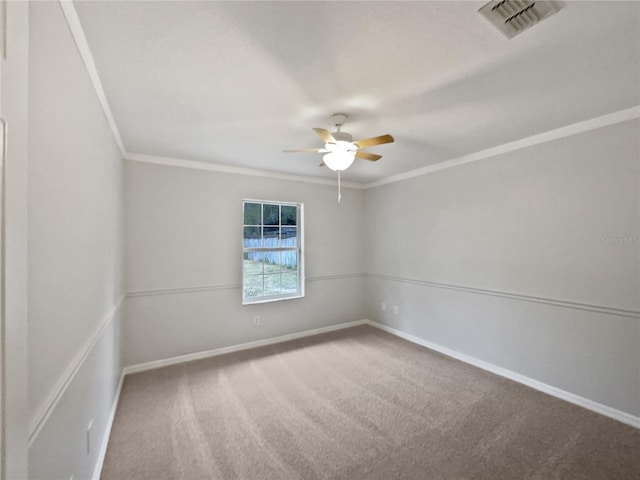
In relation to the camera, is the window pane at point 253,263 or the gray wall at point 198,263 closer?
the gray wall at point 198,263

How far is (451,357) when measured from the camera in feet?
11.4

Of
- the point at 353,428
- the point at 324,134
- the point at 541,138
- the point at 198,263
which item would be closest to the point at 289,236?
the point at 198,263

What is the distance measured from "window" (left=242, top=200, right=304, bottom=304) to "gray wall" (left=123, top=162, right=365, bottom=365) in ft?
0.44

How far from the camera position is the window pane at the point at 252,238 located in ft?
12.9

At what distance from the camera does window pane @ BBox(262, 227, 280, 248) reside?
407 cm

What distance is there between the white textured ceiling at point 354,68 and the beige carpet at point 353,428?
2.50 meters

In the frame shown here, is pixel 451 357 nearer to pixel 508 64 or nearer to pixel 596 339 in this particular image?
pixel 596 339

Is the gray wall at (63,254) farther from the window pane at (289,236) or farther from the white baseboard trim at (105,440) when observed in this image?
the window pane at (289,236)

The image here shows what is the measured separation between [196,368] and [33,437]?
252 cm

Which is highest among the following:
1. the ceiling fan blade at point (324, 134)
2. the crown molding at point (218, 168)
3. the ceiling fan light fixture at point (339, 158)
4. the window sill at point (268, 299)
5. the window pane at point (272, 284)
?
the crown molding at point (218, 168)

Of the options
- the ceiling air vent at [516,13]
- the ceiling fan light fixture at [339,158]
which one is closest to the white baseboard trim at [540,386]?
the ceiling fan light fixture at [339,158]

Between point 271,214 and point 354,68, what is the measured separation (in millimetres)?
2747

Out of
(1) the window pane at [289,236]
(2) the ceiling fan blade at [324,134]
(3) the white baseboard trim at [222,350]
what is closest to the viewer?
(2) the ceiling fan blade at [324,134]

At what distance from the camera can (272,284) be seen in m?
4.15
